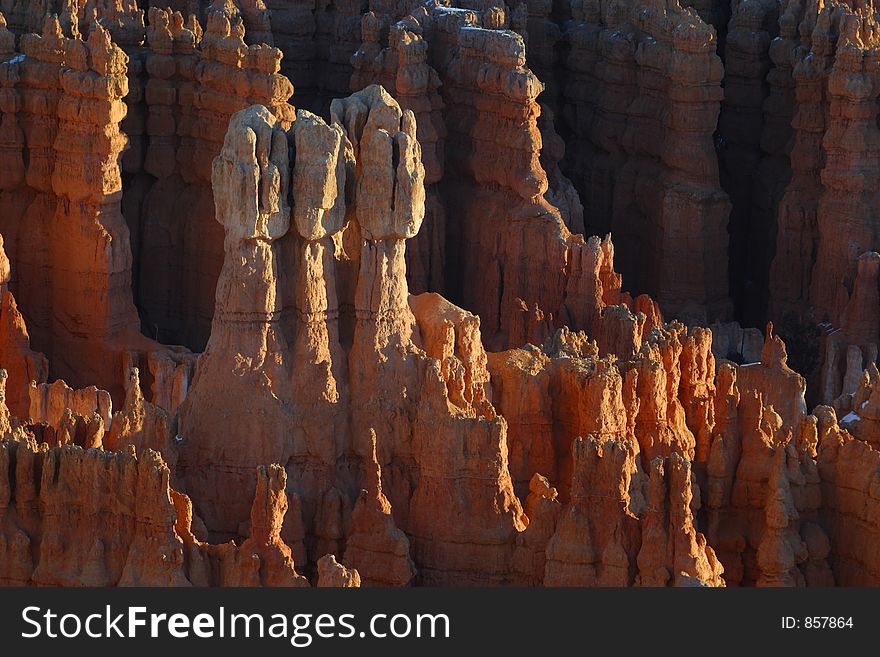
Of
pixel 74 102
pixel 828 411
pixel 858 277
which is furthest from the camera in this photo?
pixel 858 277

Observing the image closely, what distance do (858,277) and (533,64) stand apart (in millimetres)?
7847

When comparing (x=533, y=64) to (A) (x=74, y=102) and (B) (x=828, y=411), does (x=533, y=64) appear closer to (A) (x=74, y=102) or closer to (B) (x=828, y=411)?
(A) (x=74, y=102)

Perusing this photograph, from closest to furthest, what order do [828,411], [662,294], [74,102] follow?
[828,411] < [74,102] < [662,294]

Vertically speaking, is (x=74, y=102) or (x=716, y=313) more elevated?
(x=74, y=102)

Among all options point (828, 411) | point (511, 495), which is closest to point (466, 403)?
point (511, 495)

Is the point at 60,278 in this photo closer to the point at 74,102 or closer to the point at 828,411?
the point at 74,102

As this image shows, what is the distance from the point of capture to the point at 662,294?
48.7 meters

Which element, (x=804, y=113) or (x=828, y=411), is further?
(x=804, y=113)

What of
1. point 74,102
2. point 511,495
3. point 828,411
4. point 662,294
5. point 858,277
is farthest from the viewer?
point 662,294

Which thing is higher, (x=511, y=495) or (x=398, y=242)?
(x=398, y=242)

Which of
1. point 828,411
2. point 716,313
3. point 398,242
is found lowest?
point 716,313

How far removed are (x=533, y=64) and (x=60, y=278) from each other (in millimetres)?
11032

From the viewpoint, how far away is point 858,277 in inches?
1799

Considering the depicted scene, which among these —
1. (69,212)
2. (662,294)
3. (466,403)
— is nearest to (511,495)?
(466,403)
